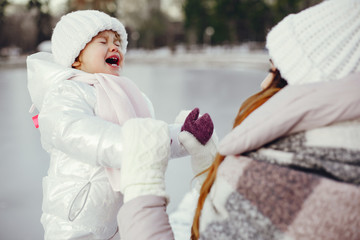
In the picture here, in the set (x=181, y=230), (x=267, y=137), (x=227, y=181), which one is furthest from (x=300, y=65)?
(x=181, y=230)

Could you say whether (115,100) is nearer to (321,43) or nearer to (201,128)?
(201,128)

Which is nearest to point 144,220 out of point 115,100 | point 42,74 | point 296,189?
point 296,189

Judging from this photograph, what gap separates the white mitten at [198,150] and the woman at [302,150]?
0.85 feet

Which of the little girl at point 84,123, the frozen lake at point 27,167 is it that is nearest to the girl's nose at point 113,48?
the little girl at point 84,123

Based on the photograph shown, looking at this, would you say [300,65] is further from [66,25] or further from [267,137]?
[66,25]

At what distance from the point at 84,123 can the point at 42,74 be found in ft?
1.08

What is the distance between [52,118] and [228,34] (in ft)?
92.5

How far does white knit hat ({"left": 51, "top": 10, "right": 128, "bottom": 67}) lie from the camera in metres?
1.05

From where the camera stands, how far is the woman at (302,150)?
1.74ft

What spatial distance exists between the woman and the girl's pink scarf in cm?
34

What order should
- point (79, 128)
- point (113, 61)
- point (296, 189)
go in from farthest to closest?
point (113, 61) → point (79, 128) → point (296, 189)

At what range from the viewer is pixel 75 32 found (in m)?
1.05

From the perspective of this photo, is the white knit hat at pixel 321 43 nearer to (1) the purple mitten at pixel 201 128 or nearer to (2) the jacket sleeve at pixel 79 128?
(1) the purple mitten at pixel 201 128

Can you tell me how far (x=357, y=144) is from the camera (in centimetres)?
54
